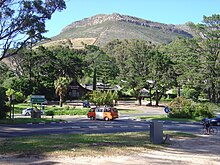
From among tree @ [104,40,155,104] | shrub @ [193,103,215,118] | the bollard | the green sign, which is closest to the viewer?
the bollard

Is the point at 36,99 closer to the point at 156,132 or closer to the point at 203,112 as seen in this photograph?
the point at 203,112

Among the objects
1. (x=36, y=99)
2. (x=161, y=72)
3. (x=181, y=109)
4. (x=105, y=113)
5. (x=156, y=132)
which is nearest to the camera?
(x=156, y=132)

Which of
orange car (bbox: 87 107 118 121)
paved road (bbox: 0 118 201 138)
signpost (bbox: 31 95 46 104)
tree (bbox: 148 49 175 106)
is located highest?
tree (bbox: 148 49 175 106)

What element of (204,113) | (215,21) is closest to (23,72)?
(215,21)

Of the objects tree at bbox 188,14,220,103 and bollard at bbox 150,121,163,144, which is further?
tree at bbox 188,14,220,103

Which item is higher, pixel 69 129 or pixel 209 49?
pixel 209 49

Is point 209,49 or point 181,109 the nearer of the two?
point 181,109

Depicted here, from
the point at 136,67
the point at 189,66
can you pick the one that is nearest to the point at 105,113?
the point at 189,66

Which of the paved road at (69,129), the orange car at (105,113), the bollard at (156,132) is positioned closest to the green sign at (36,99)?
the orange car at (105,113)

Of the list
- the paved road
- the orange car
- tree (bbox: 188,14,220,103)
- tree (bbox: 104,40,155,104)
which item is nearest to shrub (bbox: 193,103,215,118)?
the orange car

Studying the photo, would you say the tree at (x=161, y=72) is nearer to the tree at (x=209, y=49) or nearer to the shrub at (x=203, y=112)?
the tree at (x=209, y=49)

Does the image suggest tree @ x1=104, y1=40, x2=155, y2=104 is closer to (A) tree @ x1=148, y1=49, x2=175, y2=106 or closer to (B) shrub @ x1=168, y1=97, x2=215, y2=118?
(A) tree @ x1=148, y1=49, x2=175, y2=106

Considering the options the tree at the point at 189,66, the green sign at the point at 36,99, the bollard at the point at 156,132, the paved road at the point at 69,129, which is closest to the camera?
the bollard at the point at 156,132

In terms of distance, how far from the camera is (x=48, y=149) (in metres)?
12.6
